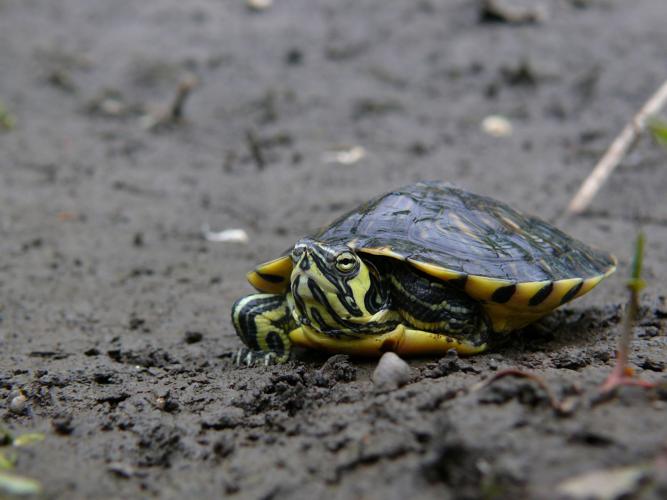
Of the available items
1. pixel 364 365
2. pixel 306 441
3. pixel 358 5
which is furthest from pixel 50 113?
pixel 306 441

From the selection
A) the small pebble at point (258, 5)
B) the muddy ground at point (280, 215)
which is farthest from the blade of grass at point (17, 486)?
the small pebble at point (258, 5)

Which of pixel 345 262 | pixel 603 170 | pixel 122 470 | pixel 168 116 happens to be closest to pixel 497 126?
pixel 603 170

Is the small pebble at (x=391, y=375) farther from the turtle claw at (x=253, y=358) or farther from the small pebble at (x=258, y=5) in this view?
the small pebble at (x=258, y=5)

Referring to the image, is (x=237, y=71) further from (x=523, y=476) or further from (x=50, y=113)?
(x=523, y=476)

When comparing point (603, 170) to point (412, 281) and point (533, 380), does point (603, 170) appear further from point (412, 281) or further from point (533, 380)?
point (533, 380)

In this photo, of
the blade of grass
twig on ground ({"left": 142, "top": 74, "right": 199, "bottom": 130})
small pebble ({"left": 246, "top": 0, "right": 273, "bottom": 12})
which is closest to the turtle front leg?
→ the blade of grass

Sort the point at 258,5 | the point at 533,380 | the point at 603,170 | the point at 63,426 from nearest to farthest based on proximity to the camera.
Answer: the point at 533,380 < the point at 63,426 < the point at 603,170 < the point at 258,5
